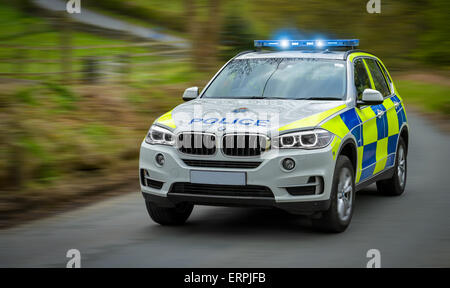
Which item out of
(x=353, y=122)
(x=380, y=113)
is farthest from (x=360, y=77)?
(x=353, y=122)

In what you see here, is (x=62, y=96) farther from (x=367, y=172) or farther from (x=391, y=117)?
(x=367, y=172)

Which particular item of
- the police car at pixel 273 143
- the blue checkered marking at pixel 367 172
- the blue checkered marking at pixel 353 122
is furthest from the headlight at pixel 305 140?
the blue checkered marking at pixel 367 172

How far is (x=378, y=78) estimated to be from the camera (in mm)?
9305

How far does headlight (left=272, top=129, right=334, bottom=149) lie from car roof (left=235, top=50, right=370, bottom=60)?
68.9 inches

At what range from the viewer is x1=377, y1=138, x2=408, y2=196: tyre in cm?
961

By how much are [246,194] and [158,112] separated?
8687mm

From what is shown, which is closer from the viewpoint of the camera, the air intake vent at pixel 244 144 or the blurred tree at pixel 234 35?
the air intake vent at pixel 244 144

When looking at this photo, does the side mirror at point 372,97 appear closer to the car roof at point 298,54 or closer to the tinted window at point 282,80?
the tinted window at point 282,80

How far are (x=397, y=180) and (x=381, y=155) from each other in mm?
1031

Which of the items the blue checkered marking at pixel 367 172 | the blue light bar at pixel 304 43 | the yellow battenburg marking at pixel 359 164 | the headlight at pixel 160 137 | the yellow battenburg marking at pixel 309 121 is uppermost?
the blue light bar at pixel 304 43

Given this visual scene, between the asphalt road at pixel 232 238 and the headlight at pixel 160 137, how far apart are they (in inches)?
35.7

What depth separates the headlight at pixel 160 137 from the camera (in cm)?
720

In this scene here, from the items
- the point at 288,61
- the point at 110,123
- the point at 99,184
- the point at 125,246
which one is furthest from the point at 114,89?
the point at 125,246

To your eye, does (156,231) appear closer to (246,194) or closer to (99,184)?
(246,194)
